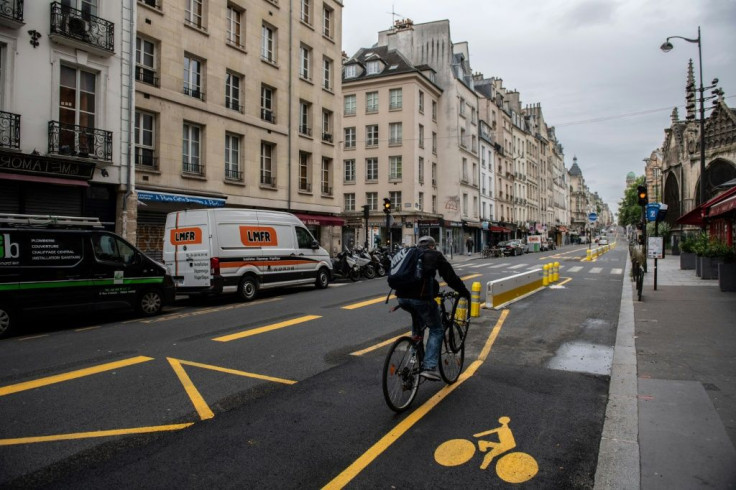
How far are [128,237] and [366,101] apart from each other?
29.8 m

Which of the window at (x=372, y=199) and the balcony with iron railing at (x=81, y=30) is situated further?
the window at (x=372, y=199)

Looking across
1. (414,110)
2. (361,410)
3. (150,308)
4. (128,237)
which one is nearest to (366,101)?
(414,110)

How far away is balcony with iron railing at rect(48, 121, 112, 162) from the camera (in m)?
13.8

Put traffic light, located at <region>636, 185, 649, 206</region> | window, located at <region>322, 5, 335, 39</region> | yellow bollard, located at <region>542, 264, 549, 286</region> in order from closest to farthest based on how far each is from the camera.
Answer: traffic light, located at <region>636, 185, 649, 206</region> < yellow bollard, located at <region>542, 264, 549, 286</region> < window, located at <region>322, 5, 335, 39</region>

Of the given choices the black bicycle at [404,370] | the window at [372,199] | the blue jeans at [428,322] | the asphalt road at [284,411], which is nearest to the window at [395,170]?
the window at [372,199]

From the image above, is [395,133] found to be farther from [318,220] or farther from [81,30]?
[81,30]

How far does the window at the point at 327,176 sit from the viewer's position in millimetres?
27203

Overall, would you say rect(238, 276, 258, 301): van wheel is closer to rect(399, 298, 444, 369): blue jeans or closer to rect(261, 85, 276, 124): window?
rect(399, 298, 444, 369): blue jeans

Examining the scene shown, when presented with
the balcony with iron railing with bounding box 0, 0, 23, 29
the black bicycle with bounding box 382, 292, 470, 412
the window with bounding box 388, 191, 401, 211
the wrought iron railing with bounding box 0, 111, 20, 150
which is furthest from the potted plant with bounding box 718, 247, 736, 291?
the window with bounding box 388, 191, 401, 211

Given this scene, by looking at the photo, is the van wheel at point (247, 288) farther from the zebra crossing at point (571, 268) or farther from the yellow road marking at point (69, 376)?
the zebra crossing at point (571, 268)

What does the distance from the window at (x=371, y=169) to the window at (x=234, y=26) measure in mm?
20323

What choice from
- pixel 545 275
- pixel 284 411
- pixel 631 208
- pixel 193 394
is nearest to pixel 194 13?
pixel 545 275

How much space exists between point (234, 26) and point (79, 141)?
400 inches

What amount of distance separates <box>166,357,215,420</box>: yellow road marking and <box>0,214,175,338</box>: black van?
392 cm
